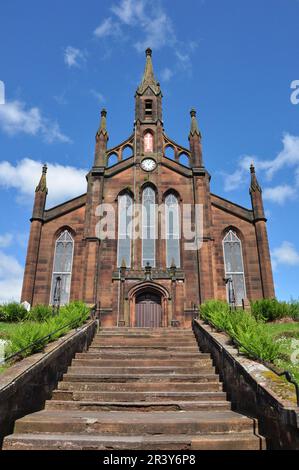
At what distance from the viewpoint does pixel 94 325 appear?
13555mm

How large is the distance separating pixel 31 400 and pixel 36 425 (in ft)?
2.50

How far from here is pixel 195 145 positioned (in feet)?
81.6

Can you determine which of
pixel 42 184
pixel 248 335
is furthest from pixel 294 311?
pixel 42 184

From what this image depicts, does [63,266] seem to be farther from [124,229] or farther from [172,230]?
[172,230]

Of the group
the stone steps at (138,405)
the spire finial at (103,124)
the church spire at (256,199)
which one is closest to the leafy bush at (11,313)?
the stone steps at (138,405)

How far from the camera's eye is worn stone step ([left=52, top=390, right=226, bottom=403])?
748 centimetres

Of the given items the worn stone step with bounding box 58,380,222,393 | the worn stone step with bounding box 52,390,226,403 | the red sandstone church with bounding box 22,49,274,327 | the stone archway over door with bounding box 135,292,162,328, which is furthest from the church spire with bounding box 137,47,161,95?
the worn stone step with bounding box 52,390,226,403

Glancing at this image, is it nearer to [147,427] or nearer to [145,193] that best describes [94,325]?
[147,427]

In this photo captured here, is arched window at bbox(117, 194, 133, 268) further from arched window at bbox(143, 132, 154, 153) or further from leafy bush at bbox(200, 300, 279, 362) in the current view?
leafy bush at bbox(200, 300, 279, 362)

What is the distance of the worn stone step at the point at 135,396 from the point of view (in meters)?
7.48

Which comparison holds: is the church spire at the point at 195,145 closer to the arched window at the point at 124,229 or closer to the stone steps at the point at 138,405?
the arched window at the point at 124,229

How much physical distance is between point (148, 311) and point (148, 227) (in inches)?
226

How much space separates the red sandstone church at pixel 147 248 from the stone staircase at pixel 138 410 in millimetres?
8647
